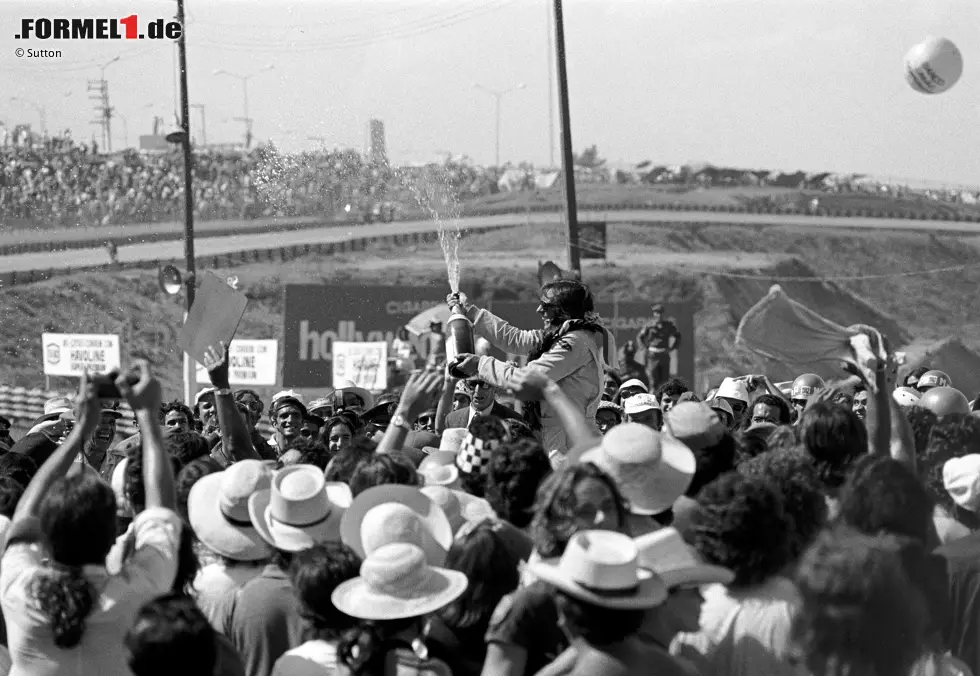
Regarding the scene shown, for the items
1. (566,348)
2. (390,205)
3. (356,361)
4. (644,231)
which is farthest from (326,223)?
(566,348)

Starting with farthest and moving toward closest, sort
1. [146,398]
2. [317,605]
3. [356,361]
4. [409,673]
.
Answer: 1. [356,361]
2. [146,398]
3. [317,605]
4. [409,673]

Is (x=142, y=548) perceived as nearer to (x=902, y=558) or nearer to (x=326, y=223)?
(x=902, y=558)

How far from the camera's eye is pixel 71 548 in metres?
3.65

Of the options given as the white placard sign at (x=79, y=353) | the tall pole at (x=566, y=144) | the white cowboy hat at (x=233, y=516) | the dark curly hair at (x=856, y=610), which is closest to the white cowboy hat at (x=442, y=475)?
the white cowboy hat at (x=233, y=516)

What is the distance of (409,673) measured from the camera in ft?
11.4

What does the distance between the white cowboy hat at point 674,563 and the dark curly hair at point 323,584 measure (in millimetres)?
812

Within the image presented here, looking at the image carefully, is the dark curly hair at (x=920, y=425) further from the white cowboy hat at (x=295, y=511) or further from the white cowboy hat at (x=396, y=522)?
the white cowboy hat at (x=295, y=511)

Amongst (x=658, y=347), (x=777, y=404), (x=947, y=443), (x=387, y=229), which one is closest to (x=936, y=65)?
(x=658, y=347)

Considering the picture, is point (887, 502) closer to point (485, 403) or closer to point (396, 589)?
point (396, 589)

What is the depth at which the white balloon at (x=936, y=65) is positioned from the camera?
1567 centimetres

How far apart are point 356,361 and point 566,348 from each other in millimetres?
13501

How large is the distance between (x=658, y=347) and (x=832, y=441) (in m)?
14.8

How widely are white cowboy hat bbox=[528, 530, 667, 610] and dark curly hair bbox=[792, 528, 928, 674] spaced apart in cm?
38

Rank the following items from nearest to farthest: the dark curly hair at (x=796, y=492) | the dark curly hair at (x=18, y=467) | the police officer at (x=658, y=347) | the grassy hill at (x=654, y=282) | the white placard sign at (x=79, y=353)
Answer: the dark curly hair at (x=796, y=492) → the dark curly hair at (x=18, y=467) → the police officer at (x=658, y=347) → the white placard sign at (x=79, y=353) → the grassy hill at (x=654, y=282)
